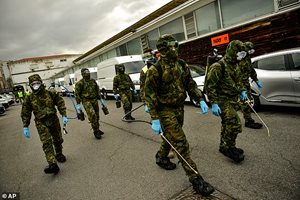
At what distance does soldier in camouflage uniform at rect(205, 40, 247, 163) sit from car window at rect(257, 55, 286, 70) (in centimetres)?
256

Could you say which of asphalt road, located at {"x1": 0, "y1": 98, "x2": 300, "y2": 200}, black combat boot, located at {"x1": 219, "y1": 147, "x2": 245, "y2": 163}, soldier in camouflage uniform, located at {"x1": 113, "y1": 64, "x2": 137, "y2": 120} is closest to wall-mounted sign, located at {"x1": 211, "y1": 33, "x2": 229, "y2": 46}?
asphalt road, located at {"x1": 0, "y1": 98, "x2": 300, "y2": 200}

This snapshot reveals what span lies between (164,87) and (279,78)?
4.00m

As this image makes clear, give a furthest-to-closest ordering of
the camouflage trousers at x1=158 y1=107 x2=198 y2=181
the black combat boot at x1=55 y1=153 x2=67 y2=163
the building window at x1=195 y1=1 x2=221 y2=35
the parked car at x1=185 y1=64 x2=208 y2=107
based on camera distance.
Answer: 1. the building window at x1=195 y1=1 x2=221 y2=35
2. the parked car at x1=185 y1=64 x2=208 y2=107
3. the black combat boot at x1=55 y1=153 x2=67 y2=163
4. the camouflage trousers at x1=158 y1=107 x2=198 y2=181

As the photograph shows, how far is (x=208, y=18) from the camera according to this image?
38.5ft

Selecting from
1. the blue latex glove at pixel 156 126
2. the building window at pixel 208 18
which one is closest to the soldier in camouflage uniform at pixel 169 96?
the blue latex glove at pixel 156 126

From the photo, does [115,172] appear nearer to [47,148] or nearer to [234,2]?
[47,148]

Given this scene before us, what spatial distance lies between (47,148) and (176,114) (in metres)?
2.71

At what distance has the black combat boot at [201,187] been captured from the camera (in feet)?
9.35

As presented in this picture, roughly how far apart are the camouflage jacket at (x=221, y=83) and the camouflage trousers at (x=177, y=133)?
26.9 inches

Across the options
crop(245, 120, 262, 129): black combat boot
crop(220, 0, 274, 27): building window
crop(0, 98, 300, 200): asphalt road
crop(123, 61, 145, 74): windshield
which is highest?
crop(220, 0, 274, 27): building window

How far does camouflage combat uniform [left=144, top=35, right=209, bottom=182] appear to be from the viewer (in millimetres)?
3094

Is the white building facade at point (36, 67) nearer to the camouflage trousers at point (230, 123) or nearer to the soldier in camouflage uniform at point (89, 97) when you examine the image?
the soldier in camouflage uniform at point (89, 97)

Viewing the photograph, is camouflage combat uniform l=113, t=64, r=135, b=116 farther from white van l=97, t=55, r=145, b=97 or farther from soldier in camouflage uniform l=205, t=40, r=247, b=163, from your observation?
soldier in camouflage uniform l=205, t=40, r=247, b=163

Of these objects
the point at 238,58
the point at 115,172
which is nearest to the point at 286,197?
the point at 238,58
